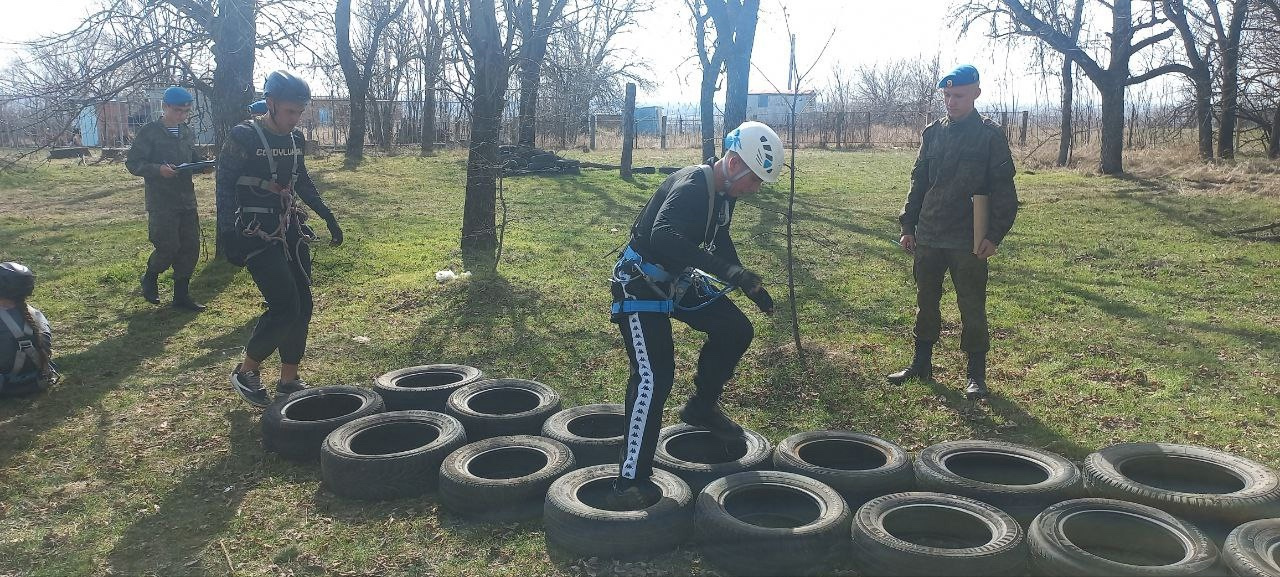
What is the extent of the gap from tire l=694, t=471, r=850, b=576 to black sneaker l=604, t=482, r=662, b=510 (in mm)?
242

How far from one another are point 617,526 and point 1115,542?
2.20 metres

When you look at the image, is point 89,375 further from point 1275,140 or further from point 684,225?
point 1275,140

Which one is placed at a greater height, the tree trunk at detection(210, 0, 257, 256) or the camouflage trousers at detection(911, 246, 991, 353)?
the tree trunk at detection(210, 0, 257, 256)

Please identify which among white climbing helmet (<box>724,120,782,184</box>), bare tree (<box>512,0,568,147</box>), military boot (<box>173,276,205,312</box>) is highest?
bare tree (<box>512,0,568,147</box>)

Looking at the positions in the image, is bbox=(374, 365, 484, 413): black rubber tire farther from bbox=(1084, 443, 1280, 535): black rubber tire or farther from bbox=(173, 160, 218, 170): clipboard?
bbox=(1084, 443, 1280, 535): black rubber tire

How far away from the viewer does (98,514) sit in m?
4.29

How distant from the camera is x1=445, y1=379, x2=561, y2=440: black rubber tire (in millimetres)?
5039

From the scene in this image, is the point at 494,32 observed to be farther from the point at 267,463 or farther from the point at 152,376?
the point at 267,463

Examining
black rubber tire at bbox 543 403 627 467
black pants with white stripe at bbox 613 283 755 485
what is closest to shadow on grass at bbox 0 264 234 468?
black rubber tire at bbox 543 403 627 467

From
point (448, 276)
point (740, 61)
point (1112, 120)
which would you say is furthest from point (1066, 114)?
point (448, 276)

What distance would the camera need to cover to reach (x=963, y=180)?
561 centimetres

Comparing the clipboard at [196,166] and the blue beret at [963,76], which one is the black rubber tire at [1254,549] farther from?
the clipboard at [196,166]

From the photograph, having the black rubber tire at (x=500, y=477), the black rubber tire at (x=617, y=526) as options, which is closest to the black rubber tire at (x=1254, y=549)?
the black rubber tire at (x=617, y=526)

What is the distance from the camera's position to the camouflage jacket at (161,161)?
7977 millimetres
